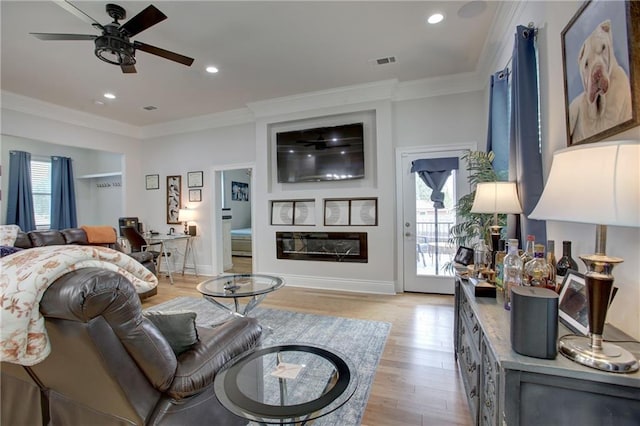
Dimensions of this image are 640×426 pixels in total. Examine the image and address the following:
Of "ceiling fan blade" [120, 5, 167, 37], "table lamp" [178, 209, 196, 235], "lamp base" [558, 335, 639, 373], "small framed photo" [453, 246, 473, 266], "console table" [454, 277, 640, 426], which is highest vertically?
"ceiling fan blade" [120, 5, 167, 37]

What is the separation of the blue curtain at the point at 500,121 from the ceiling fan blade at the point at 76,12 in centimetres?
359

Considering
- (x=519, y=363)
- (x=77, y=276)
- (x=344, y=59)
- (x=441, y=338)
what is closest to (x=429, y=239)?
(x=441, y=338)

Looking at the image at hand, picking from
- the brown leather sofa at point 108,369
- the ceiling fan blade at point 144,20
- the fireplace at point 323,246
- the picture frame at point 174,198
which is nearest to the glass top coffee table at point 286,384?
the brown leather sofa at point 108,369

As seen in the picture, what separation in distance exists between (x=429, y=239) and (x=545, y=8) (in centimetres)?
292

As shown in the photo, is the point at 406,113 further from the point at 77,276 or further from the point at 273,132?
the point at 77,276

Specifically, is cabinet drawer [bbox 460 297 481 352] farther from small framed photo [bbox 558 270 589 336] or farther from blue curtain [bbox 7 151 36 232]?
blue curtain [bbox 7 151 36 232]

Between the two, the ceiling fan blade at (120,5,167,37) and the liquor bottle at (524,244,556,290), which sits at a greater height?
the ceiling fan blade at (120,5,167,37)

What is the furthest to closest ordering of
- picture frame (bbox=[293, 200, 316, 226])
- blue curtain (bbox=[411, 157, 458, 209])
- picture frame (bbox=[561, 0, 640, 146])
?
picture frame (bbox=[293, 200, 316, 226]), blue curtain (bbox=[411, 157, 458, 209]), picture frame (bbox=[561, 0, 640, 146])

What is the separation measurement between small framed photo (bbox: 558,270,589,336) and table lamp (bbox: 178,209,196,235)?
585cm

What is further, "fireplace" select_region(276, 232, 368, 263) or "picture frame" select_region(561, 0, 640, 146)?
"fireplace" select_region(276, 232, 368, 263)

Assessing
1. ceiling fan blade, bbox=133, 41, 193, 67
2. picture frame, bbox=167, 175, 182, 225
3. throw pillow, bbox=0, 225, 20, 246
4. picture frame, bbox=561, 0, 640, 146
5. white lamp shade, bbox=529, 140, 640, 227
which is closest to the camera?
white lamp shade, bbox=529, 140, 640, 227

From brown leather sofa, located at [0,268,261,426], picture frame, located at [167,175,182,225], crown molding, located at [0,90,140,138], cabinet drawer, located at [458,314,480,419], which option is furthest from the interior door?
crown molding, located at [0,90,140,138]

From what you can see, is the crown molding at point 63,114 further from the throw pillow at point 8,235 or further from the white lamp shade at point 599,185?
the white lamp shade at point 599,185

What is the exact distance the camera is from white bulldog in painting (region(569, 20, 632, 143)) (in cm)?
118
